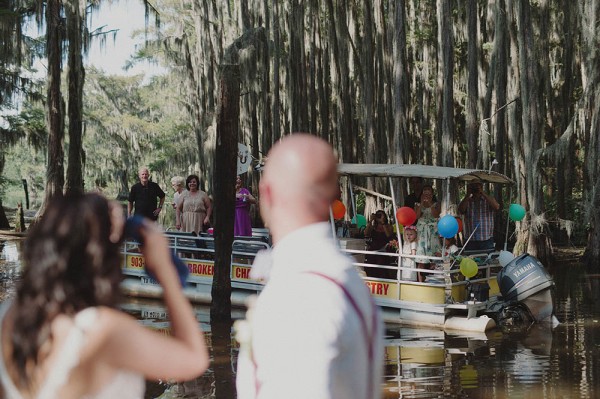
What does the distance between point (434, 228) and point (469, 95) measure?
10.8 m

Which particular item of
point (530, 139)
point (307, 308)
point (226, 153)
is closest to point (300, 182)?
point (307, 308)

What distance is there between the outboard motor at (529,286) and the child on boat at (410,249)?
1266 mm

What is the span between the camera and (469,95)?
74.4 feet

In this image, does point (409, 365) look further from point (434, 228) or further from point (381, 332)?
point (381, 332)

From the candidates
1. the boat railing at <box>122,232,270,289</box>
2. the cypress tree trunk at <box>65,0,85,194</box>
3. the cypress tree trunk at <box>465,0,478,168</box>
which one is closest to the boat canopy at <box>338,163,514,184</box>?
the boat railing at <box>122,232,270,289</box>

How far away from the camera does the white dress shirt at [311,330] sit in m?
1.86

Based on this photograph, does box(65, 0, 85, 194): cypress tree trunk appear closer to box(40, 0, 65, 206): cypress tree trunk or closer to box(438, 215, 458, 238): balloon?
box(40, 0, 65, 206): cypress tree trunk

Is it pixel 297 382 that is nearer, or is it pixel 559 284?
pixel 297 382

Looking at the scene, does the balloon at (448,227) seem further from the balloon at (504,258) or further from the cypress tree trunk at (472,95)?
the cypress tree trunk at (472,95)

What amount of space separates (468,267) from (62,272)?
10673 mm

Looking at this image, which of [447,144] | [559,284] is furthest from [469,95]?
[559,284]

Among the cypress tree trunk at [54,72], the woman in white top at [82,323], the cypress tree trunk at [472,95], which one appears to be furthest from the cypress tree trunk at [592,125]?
the woman in white top at [82,323]

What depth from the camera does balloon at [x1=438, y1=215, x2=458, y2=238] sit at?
1167cm

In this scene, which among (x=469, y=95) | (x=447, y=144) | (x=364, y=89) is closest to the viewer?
(x=447, y=144)
